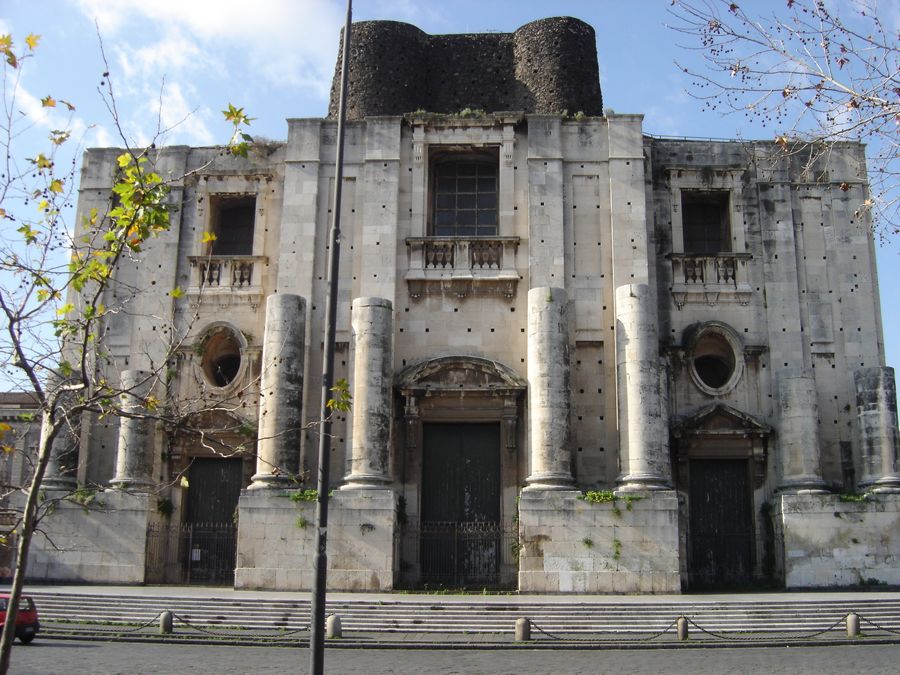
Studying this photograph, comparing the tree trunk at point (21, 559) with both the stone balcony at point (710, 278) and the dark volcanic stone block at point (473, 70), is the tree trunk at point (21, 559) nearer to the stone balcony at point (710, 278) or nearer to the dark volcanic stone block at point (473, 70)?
the stone balcony at point (710, 278)

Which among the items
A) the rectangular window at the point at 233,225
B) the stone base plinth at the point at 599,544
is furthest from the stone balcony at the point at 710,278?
the rectangular window at the point at 233,225

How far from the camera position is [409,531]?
966 inches

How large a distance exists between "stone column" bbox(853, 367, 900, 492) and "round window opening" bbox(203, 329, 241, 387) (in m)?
16.5

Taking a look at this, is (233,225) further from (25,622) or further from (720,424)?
(720,424)

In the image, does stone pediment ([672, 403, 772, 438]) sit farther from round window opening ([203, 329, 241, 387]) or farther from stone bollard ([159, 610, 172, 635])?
stone bollard ([159, 610, 172, 635])

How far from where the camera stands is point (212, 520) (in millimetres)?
25922

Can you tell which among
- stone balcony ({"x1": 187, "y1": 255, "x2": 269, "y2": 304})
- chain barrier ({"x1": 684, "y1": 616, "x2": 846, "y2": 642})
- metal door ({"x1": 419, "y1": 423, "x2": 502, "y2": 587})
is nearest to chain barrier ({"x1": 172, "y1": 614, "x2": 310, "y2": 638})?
metal door ({"x1": 419, "y1": 423, "x2": 502, "y2": 587})

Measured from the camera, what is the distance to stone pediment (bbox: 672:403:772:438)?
84.0ft

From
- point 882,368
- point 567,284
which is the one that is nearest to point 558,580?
point 567,284

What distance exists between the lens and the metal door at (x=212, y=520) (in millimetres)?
24984

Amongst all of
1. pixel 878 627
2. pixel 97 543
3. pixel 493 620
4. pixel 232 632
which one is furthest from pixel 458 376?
pixel 878 627

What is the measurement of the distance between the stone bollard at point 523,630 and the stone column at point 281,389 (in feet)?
25.8

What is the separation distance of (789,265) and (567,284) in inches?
249

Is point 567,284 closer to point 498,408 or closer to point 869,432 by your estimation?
point 498,408
